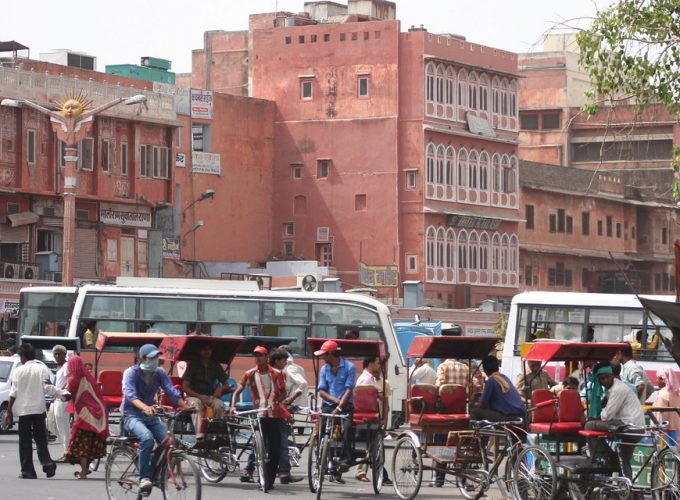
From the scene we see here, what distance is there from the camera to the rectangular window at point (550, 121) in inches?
3590

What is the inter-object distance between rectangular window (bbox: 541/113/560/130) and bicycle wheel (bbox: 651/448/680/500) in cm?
7644

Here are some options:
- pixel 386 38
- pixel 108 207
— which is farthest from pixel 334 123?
pixel 108 207

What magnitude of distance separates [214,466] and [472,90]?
187 feet

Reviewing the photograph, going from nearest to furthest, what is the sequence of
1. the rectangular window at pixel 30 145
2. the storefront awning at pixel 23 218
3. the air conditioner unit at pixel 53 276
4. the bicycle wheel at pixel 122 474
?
the bicycle wheel at pixel 122 474 → the storefront awning at pixel 23 218 → the air conditioner unit at pixel 53 276 → the rectangular window at pixel 30 145

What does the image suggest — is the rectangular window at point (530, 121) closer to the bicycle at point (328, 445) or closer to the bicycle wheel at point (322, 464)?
the bicycle at point (328, 445)

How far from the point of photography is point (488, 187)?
251ft

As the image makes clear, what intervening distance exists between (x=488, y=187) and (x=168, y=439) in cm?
6233

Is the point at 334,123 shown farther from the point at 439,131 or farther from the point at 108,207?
the point at 108,207

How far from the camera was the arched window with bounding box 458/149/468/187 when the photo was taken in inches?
2945

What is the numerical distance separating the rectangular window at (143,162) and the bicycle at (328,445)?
4529 cm

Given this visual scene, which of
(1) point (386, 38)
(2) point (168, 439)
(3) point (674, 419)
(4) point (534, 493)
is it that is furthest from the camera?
(1) point (386, 38)

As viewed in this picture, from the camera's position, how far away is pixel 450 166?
243 ft

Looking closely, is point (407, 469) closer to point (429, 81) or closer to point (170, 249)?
point (170, 249)

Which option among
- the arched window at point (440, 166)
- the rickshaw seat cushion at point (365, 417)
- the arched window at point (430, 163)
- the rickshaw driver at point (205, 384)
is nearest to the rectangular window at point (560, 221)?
the arched window at point (440, 166)
